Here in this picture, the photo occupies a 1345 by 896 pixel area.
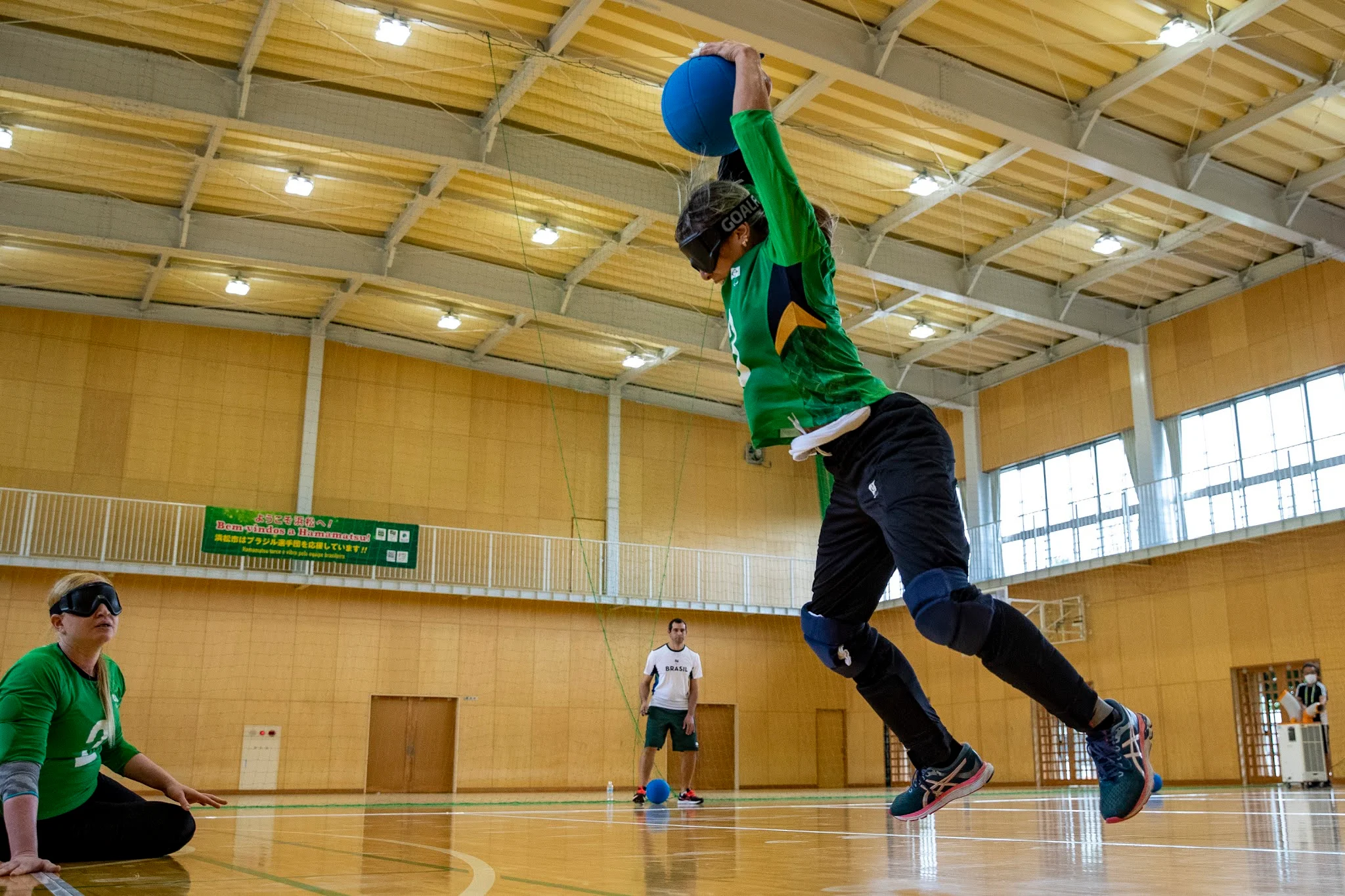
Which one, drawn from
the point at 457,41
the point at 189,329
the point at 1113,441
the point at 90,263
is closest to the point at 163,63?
the point at 457,41

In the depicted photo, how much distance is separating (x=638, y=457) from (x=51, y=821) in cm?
2091

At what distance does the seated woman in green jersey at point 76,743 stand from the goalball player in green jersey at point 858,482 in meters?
2.26

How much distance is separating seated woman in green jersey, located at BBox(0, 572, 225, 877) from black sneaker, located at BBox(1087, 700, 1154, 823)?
2915 mm

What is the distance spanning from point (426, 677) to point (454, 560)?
2217 millimetres

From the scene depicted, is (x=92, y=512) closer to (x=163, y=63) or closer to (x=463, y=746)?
(x=463, y=746)

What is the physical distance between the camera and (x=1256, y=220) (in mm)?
16172

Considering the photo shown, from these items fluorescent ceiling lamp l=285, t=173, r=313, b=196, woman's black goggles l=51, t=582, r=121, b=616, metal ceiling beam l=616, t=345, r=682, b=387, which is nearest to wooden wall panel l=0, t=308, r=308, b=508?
fluorescent ceiling lamp l=285, t=173, r=313, b=196

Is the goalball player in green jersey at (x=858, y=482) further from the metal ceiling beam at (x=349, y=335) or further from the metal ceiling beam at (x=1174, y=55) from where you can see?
the metal ceiling beam at (x=349, y=335)

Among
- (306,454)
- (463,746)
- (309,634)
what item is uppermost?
(306,454)

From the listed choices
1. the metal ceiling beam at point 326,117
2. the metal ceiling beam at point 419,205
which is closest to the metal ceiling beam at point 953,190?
the metal ceiling beam at point 326,117

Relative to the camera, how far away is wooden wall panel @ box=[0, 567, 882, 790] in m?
19.0

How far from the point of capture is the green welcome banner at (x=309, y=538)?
64.3 ft

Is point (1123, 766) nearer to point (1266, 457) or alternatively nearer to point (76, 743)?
point (76, 743)

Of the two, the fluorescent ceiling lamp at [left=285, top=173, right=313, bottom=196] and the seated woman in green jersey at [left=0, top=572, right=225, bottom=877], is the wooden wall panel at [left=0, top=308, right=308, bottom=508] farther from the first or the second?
the seated woman in green jersey at [left=0, top=572, right=225, bottom=877]
